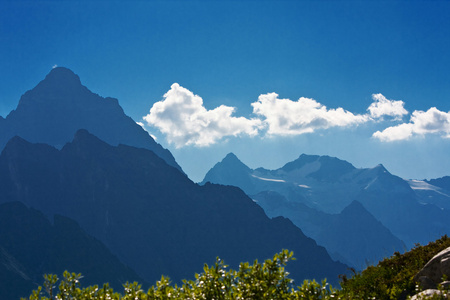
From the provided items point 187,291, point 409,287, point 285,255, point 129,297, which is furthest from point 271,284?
point 409,287

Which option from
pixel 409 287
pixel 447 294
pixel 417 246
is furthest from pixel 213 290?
pixel 417 246

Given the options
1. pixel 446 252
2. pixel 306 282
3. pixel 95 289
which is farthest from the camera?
pixel 446 252

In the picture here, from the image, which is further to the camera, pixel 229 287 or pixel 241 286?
pixel 229 287

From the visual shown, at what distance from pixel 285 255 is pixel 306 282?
0.73 metres

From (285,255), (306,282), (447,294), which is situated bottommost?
(447,294)

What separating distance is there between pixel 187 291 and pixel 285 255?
7.85 ft

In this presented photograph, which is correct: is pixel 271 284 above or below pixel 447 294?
above

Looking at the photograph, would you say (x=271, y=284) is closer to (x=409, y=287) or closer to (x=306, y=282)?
(x=306, y=282)

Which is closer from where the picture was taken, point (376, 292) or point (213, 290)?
point (213, 290)

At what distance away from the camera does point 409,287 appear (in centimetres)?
1109

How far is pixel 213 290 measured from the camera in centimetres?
868

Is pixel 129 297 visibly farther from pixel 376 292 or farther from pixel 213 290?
pixel 376 292

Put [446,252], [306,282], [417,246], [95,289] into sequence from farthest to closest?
[417,246], [446,252], [95,289], [306,282]

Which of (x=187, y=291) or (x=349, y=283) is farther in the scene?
(x=349, y=283)
